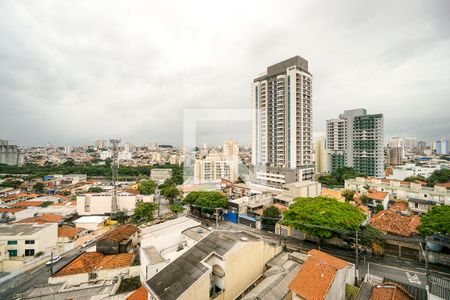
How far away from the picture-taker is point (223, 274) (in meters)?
7.16

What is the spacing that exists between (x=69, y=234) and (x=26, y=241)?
7.70 ft

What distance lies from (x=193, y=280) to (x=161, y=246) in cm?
452

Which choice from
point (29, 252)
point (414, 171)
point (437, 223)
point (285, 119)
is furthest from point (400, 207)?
point (29, 252)

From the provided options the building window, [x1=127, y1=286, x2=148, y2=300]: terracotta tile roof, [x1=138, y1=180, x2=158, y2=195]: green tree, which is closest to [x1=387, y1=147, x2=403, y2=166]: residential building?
[x1=138, y1=180, x2=158, y2=195]: green tree

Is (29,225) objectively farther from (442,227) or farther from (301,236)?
(442,227)

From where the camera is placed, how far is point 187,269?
6828mm

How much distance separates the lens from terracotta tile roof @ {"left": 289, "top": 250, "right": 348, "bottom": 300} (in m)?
5.84

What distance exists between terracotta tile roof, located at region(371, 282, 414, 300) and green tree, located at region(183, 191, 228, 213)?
12.9 metres

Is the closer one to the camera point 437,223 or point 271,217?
point 437,223

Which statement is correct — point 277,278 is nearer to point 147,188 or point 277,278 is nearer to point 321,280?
point 321,280

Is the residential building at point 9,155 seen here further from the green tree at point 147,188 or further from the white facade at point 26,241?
the white facade at point 26,241

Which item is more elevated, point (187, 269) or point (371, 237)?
point (187, 269)

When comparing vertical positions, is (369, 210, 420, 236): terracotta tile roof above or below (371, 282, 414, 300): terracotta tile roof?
below

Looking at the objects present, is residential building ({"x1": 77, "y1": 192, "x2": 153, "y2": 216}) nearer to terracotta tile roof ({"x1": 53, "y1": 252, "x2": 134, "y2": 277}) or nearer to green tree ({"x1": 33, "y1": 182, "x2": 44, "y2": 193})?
terracotta tile roof ({"x1": 53, "y1": 252, "x2": 134, "y2": 277})
